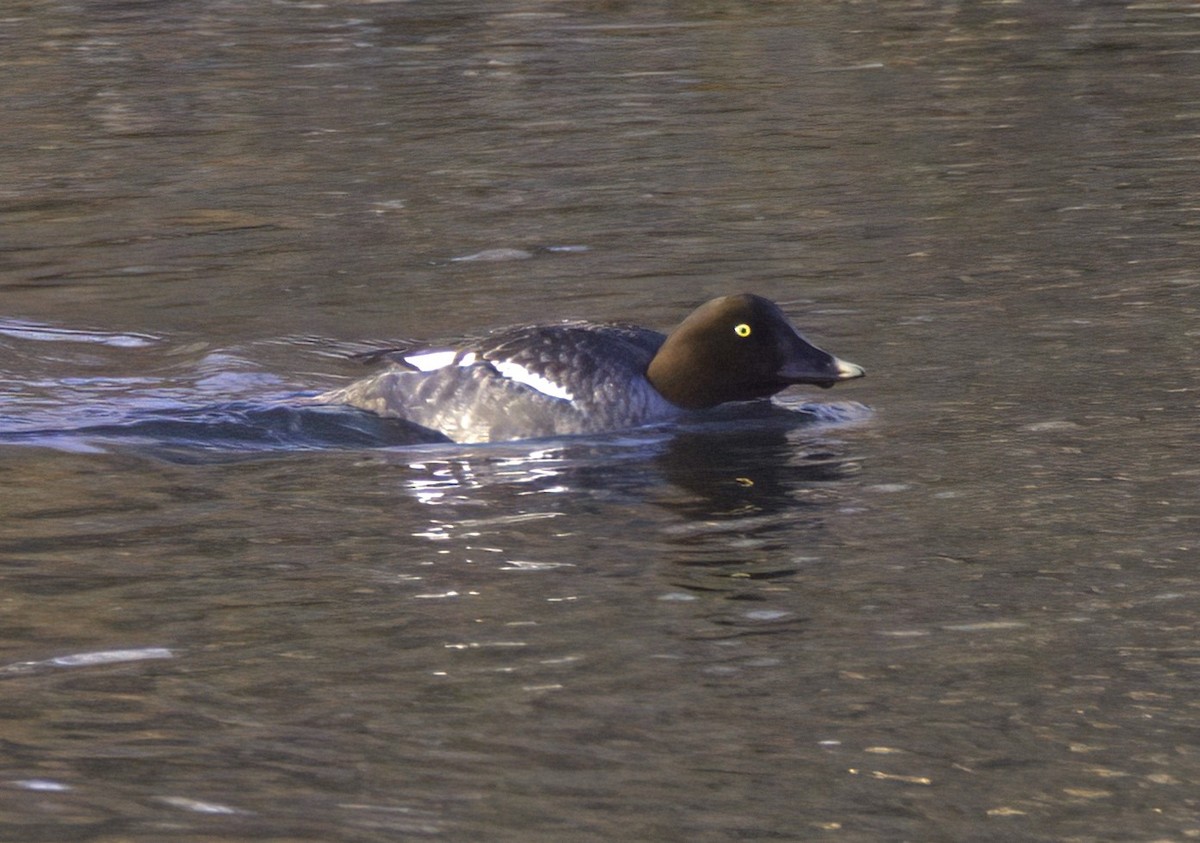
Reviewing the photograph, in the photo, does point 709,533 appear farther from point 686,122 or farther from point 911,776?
point 686,122

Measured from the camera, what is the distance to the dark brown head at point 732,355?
8953 mm

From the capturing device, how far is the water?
5051 millimetres

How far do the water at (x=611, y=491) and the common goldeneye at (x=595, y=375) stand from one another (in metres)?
0.18

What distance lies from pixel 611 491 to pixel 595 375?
3.46ft

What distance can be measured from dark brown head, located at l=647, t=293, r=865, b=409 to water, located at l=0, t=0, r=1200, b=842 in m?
0.23

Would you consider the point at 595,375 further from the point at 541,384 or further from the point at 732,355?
the point at 732,355

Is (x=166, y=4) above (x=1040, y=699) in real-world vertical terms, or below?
above

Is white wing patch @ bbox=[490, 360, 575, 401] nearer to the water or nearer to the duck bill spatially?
the water

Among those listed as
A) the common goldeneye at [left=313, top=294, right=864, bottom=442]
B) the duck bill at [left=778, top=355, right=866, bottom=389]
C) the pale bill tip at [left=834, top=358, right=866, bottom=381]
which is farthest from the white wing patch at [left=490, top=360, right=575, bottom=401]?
the pale bill tip at [left=834, top=358, right=866, bottom=381]

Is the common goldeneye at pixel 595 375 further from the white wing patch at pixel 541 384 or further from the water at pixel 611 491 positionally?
the water at pixel 611 491

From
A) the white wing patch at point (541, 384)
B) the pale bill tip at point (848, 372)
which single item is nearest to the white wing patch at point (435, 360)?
the white wing patch at point (541, 384)

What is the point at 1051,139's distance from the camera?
614 inches

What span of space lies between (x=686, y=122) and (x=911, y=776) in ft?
40.4

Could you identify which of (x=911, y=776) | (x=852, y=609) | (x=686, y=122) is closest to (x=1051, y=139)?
(x=686, y=122)
